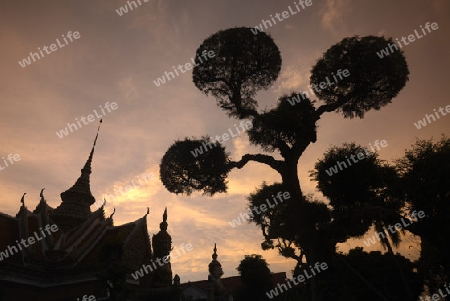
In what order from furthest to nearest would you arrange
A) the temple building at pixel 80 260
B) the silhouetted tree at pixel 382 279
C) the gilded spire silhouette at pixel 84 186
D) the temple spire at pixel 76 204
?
1. the gilded spire silhouette at pixel 84 186
2. the temple spire at pixel 76 204
3. the silhouetted tree at pixel 382 279
4. the temple building at pixel 80 260

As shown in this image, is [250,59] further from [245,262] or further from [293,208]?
[245,262]

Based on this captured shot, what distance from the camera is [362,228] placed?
21828 millimetres

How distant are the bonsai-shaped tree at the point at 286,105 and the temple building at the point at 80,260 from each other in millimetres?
4759

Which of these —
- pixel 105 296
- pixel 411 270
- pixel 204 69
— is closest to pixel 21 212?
pixel 105 296

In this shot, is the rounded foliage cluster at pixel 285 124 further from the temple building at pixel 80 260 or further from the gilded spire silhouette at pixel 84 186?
the gilded spire silhouette at pixel 84 186

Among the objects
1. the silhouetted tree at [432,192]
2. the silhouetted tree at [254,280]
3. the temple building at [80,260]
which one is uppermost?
the temple building at [80,260]

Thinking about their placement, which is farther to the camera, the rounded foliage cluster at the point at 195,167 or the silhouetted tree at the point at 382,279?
the silhouetted tree at the point at 382,279

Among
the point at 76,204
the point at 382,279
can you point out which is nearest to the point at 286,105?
the point at 382,279

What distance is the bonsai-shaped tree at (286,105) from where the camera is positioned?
1611 centimetres

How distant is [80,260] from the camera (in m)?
22.4

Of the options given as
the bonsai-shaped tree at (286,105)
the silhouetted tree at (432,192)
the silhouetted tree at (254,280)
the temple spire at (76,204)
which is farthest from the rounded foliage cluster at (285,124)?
the silhouetted tree at (254,280)

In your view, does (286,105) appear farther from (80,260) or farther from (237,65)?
(80,260)

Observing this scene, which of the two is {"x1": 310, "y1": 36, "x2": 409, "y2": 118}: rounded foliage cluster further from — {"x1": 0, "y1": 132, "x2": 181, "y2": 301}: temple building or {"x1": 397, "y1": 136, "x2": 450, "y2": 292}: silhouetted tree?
{"x1": 0, "y1": 132, "x2": 181, "y2": 301}: temple building

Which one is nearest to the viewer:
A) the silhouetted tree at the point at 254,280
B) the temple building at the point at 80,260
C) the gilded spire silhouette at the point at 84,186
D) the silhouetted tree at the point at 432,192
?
the silhouetted tree at the point at 432,192
